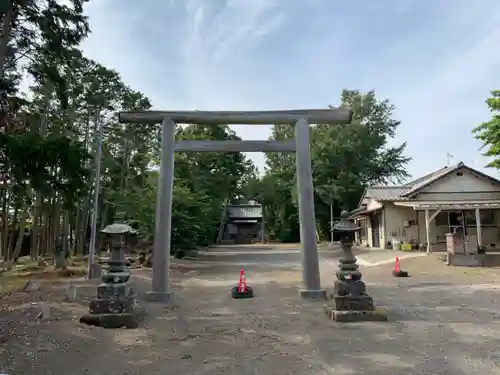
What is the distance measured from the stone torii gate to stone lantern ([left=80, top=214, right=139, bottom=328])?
2.15m

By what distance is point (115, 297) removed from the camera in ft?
23.5

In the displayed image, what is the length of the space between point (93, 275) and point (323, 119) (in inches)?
383

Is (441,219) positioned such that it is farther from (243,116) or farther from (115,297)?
(115,297)

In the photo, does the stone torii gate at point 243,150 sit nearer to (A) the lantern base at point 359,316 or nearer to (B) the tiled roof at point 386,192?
(A) the lantern base at point 359,316

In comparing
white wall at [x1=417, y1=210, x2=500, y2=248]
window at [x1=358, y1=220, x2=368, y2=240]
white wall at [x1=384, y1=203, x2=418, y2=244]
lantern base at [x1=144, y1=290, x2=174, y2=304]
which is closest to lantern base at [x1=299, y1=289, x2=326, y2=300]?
lantern base at [x1=144, y1=290, x2=174, y2=304]

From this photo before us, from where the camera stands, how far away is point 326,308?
26.2ft

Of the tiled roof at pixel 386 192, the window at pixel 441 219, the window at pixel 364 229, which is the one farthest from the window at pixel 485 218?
the window at pixel 364 229

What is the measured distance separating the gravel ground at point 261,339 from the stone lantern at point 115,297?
32 cm

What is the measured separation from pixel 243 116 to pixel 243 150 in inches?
34.4

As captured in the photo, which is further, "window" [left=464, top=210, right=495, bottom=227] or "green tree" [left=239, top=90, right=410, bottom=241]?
"green tree" [left=239, top=90, right=410, bottom=241]

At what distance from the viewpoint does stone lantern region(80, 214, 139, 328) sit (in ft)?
22.7

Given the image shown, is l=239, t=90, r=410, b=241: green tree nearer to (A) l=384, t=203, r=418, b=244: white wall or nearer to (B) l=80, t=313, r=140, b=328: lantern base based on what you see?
(A) l=384, t=203, r=418, b=244: white wall

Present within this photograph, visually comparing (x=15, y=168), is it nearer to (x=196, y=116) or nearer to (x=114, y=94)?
(x=196, y=116)

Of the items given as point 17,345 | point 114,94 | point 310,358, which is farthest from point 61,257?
point 310,358
